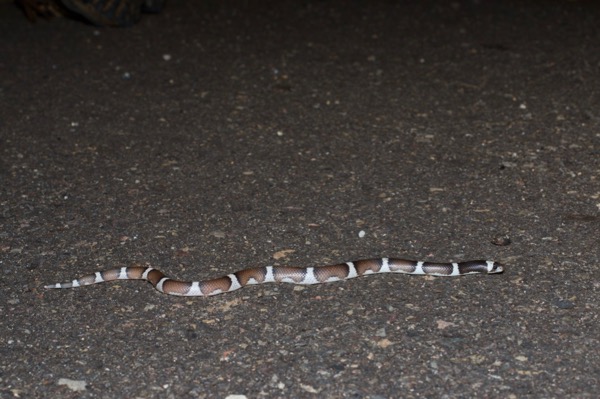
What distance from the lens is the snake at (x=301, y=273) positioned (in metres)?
5.94

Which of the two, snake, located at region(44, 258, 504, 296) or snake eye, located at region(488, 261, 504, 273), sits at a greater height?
snake eye, located at region(488, 261, 504, 273)

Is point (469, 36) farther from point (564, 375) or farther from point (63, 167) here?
point (564, 375)

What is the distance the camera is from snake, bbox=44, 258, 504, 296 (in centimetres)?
594

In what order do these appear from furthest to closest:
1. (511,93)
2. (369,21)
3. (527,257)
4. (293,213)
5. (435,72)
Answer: (369,21), (435,72), (511,93), (293,213), (527,257)

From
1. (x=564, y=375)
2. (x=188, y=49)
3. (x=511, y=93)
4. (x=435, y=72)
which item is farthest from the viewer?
(x=188, y=49)

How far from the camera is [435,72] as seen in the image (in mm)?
9969

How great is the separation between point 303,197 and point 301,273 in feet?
4.32

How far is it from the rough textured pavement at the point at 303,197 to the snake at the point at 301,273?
0.07 metres

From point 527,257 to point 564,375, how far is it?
1393mm

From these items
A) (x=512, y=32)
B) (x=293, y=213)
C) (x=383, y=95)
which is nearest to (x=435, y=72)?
(x=383, y=95)

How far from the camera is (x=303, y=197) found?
7.23 metres

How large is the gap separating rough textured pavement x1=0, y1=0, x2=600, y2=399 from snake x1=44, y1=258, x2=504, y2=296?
0.07 meters

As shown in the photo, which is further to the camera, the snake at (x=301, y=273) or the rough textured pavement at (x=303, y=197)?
the snake at (x=301, y=273)

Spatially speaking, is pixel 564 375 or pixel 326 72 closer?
pixel 564 375
